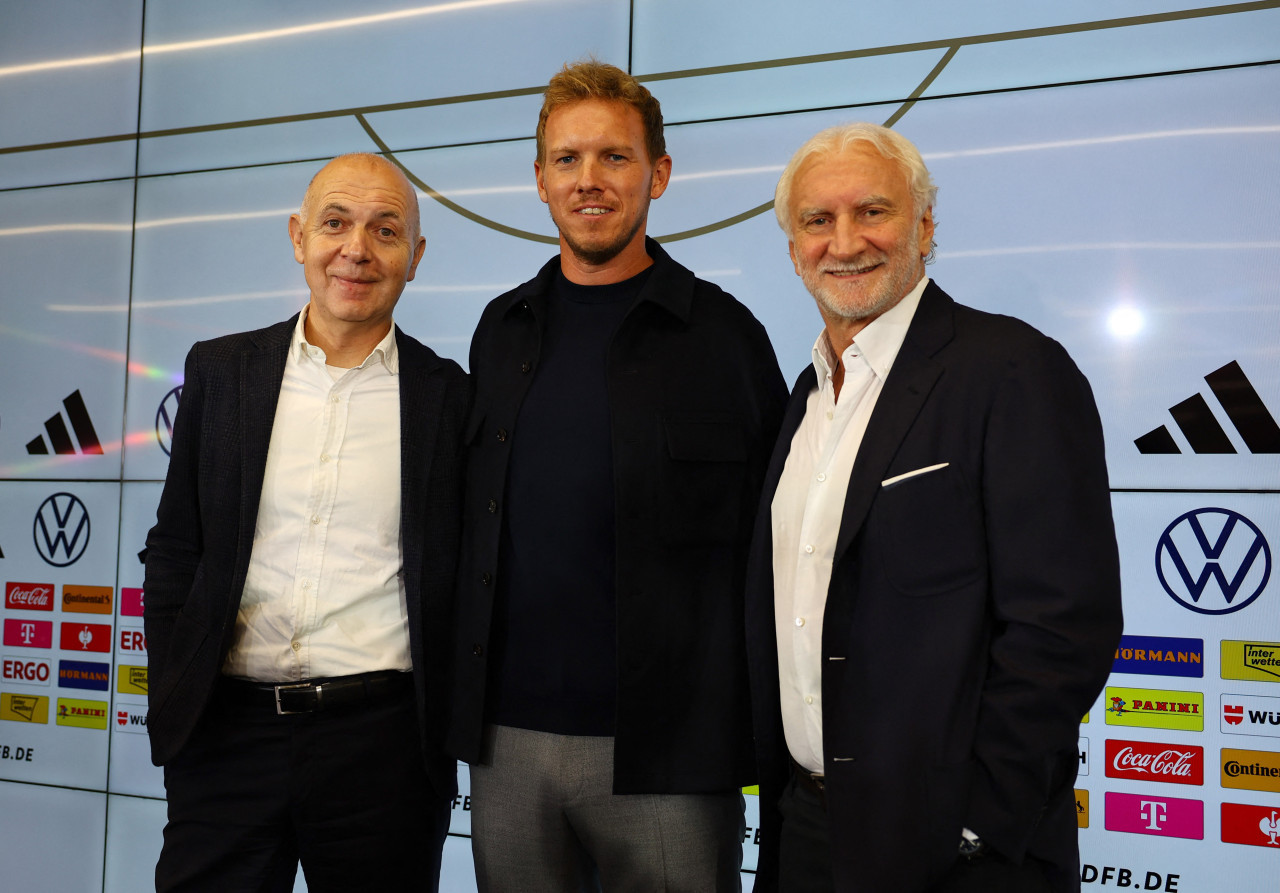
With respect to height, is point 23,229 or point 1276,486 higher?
point 23,229

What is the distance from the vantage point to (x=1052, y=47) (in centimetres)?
296

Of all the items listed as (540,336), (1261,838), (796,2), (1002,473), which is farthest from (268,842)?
(796,2)

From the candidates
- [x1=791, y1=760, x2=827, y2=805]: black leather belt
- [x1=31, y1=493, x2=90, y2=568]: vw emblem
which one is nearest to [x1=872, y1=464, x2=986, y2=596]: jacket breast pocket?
[x1=791, y1=760, x2=827, y2=805]: black leather belt

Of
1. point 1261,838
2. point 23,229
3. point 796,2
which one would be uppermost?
point 796,2

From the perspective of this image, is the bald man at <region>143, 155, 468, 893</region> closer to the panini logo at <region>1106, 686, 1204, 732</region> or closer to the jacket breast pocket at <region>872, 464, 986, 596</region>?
the jacket breast pocket at <region>872, 464, 986, 596</region>

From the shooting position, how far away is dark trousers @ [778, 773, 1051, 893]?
1.46 meters

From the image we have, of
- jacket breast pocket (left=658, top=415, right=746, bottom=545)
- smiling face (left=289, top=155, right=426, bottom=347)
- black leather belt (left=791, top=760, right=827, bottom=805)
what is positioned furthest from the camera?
smiling face (left=289, top=155, right=426, bottom=347)

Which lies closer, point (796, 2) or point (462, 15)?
point (796, 2)

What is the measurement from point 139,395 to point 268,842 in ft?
8.48

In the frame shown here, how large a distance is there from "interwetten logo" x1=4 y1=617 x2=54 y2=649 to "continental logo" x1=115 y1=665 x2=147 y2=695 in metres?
0.38

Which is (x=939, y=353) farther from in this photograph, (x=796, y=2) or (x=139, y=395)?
(x=139, y=395)

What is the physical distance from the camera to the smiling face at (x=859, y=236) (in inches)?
67.8

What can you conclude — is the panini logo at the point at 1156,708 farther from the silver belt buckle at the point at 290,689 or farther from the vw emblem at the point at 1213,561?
the silver belt buckle at the point at 290,689

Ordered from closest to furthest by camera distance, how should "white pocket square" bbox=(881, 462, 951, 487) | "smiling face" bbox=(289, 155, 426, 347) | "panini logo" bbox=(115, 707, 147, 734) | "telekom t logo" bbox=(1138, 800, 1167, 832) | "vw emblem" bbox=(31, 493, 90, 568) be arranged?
"white pocket square" bbox=(881, 462, 951, 487) → "smiling face" bbox=(289, 155, 426, 347) → "telekom t logo" bbox=(1138, 800, 1167, 832) → "panini logo" bbox=(115, 707, 147, 734) → "vw emblem" bbox=(31, 493, 90, 568)
